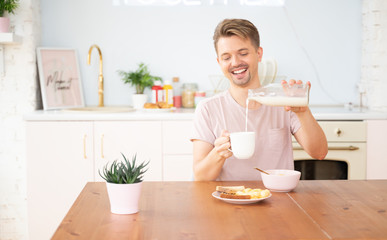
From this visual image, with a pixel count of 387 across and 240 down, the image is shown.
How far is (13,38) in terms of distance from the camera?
314 cm

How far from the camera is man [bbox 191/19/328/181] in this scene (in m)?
2.04

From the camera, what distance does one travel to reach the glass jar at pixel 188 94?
142 inches

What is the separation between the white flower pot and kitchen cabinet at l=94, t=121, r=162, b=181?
1671mm

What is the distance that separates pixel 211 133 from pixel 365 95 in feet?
6.44

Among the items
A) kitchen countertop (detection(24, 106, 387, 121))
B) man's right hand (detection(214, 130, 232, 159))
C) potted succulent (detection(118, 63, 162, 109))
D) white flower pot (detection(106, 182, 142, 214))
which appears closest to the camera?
white flower pot (detection(106, 182, 142, 214))

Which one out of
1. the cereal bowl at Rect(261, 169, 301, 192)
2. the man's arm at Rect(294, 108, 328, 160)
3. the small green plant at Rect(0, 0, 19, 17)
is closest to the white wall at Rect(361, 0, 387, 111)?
the man's arm at Rect(294, 108, 328, 160)

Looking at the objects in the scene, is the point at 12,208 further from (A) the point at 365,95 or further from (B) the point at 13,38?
(A) the point at 365,95

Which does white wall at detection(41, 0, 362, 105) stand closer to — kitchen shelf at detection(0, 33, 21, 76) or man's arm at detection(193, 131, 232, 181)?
kitchen shelf at detection(0, 33, 21, 76)

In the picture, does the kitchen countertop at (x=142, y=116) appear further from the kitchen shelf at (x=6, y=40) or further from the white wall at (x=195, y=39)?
the white wall at (x=195, y=39)

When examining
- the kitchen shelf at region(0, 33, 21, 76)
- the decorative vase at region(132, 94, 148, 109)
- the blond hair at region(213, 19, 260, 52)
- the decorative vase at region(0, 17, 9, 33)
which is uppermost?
the decorative vase at region(0, 17, 9, 33)

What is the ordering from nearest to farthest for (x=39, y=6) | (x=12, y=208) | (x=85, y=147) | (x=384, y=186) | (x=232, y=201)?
(x=232, y=201)
(x=384, y=186)
(x=85, y=147)
(x=12, y=208)
(x=39, y=6)

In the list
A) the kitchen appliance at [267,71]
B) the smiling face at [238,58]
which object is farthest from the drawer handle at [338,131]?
the smiling face at [238,58]

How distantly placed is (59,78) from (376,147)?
225 cm

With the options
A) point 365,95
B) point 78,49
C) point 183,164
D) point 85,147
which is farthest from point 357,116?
point 78,49
